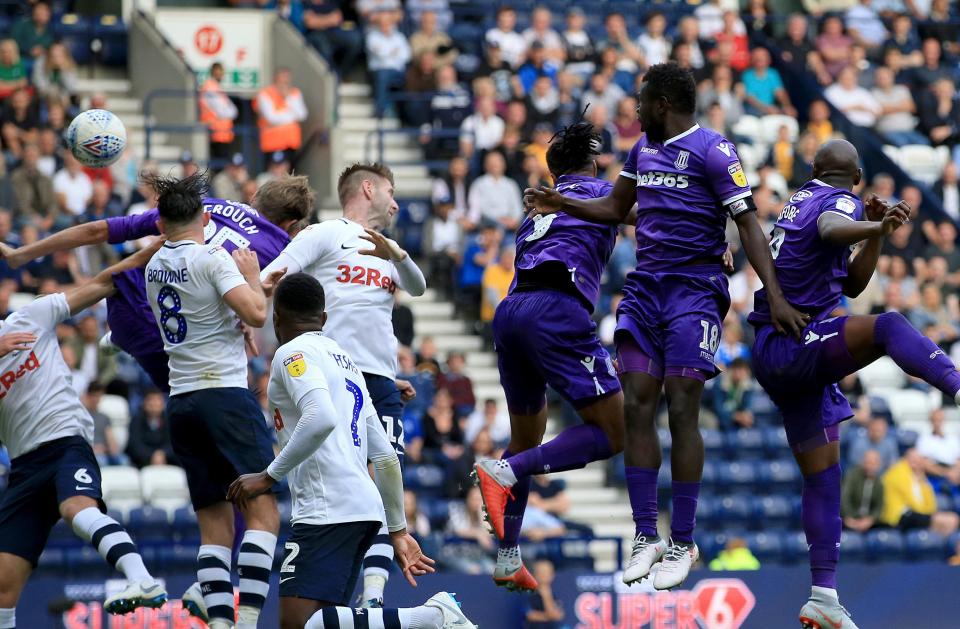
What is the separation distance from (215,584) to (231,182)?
8.69 meters

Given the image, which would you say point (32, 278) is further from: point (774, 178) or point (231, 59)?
point (774, 178)

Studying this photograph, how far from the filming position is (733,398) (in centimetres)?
1789

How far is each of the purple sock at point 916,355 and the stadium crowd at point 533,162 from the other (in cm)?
659

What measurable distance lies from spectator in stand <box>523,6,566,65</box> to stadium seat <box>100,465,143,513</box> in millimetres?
8126

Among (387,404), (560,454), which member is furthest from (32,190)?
(560,454)

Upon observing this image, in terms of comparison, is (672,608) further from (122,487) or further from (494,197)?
(494,197)

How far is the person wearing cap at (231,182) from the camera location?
57.3ft

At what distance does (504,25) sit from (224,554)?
12.4 m

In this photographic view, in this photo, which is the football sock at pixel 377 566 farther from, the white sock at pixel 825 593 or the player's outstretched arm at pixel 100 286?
the white sock at pixel 825 593

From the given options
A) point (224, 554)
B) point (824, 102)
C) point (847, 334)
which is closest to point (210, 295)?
point (224, 554)

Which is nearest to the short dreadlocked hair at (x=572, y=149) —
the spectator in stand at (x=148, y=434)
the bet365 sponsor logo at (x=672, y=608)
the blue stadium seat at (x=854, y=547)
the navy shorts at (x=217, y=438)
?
the navy shorts at (x=217, y=438)

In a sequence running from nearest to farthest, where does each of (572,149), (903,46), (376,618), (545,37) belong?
1. (376,618)
2. (572,149)
3. (545,37)
4. (903,46)

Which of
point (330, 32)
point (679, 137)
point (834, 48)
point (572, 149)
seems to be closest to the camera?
point (679, 137)

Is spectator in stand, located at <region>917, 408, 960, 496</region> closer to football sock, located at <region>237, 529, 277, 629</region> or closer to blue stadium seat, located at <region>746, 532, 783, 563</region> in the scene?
blue stadium seat, located at <region>746, 532, 783, 563</region>
